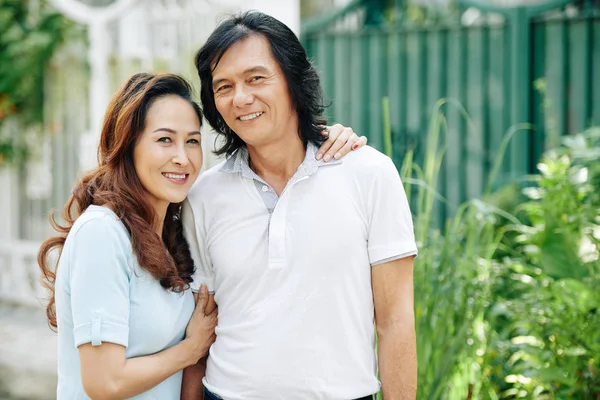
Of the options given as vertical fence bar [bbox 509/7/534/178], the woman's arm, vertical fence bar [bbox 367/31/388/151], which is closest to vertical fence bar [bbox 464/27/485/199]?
vertical fence bar [bbox 509/7/534/178]

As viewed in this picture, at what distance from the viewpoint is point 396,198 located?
1.98 meters

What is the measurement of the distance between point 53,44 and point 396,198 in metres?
4.60

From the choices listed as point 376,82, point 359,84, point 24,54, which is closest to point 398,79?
point 376,82

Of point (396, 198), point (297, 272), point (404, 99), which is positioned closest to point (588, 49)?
point (404, 99)

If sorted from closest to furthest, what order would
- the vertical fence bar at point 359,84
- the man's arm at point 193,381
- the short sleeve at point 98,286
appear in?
the short sleeve at point 98,286 → the man's arm at point 193,381 → the vertical fence bar at point 359,84

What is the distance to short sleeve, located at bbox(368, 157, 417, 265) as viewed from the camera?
195cm

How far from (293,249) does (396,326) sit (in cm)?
35

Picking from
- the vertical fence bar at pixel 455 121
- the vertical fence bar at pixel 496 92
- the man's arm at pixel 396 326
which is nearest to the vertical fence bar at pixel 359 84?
the vertical fence bar at pixel 455 121

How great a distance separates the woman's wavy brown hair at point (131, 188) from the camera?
79.0 inches

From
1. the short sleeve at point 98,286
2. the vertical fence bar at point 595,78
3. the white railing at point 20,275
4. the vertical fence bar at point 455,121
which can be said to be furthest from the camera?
the white railing at point 20,275

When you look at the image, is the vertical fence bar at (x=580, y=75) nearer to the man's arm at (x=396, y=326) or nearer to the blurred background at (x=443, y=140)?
the blurred background at (x=443, y=140)

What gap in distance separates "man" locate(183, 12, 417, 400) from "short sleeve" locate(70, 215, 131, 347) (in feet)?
0.94

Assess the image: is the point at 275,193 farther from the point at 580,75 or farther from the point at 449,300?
the point at 580,75

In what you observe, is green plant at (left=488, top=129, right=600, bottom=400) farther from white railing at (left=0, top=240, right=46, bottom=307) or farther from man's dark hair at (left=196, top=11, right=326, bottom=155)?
white railing at (left=0, top=240, right=46, bottom=307)
